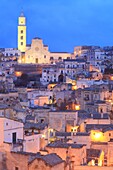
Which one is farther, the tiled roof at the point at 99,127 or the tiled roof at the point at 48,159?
the tiled roof at the point at 99,127


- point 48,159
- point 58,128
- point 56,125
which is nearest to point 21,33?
point 56,125

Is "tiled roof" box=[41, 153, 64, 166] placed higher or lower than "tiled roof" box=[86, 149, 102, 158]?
lower

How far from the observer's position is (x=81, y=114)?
28.4m

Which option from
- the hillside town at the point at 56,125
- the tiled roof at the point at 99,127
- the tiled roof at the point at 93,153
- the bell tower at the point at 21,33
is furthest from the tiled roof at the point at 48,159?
the bell tower at the point at 21,33

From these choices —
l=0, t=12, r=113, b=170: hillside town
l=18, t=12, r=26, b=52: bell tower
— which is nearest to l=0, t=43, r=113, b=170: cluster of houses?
l=0, t=12, r=113, b=170: hillside town

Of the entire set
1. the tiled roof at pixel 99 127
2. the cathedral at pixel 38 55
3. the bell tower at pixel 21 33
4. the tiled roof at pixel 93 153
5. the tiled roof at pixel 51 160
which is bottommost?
the tiled roof at pixel 51 160

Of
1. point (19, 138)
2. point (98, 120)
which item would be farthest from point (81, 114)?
point (19, 138)

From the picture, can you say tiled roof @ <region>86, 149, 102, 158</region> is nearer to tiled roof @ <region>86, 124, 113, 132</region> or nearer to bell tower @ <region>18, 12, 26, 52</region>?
tiled roof @ <region>86, 124, 113, 132</region>

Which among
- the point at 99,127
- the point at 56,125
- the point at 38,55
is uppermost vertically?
the point at 38,55

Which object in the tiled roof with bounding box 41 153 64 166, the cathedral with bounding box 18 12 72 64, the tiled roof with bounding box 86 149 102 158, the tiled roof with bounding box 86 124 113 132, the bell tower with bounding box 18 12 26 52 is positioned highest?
the bell tower with bounding box 18 12 26 52

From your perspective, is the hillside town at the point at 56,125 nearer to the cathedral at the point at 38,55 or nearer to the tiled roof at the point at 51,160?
the tiled roof at the point at 51,160

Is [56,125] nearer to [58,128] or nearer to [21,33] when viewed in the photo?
[58,128]

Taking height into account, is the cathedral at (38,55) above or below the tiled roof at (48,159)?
above

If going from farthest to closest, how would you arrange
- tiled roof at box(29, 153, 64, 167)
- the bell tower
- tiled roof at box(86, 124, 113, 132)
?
the bell tower → tiled roof at box(86, 124, 113, 132) → tiled roof at box(29, 153, 64, 167)
